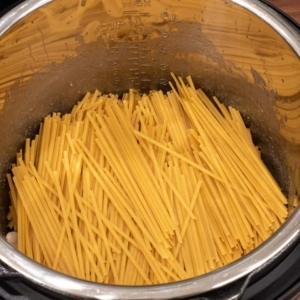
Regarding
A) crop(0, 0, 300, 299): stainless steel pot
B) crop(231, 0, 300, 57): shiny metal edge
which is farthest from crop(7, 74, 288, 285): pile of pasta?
crop(231, 0, 300, 57): shiny metal edge

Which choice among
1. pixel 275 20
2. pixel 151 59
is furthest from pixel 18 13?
pixel 275 20

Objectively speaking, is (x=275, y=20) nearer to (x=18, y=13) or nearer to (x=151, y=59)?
(x=151, y=59)

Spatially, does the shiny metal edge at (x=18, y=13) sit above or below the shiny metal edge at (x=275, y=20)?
above

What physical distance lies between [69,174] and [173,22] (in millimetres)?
401

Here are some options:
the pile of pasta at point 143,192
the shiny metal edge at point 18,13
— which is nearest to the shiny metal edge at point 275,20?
the pile of pasta at point 143,192

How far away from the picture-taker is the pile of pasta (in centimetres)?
89

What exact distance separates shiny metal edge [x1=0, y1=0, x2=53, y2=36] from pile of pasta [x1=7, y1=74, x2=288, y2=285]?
0.25 metres

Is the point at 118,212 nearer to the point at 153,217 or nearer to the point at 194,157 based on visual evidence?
the point at 153,217

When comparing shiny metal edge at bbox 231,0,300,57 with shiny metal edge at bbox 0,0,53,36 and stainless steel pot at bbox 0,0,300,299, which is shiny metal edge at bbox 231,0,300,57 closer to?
stainless steel pot at bbox 0,0,300,299

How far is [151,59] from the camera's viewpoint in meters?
1.15

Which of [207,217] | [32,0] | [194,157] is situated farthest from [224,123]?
[32,0]

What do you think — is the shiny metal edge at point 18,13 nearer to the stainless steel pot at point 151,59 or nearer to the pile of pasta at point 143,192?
the stainless steel pot at point 151,59

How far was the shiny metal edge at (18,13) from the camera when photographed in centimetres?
92

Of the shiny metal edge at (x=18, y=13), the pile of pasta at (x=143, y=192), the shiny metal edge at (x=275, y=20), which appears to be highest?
the shiny metal edge at (x=18, y=13)
